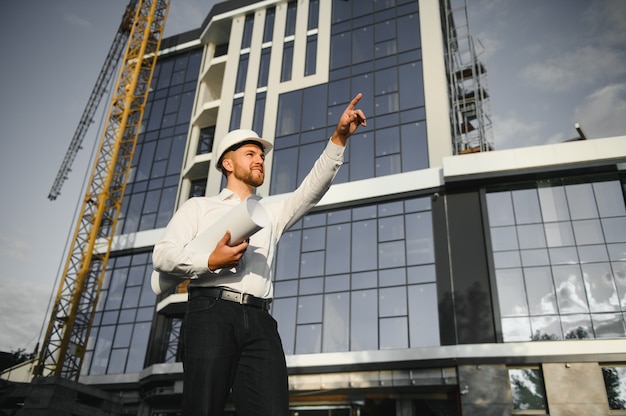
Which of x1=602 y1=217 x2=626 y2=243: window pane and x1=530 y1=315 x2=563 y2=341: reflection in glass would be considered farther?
x1=602 y1=217 x2=626 y2=243: window pane

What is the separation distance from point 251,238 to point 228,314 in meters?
0.57

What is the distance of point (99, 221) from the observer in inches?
1410

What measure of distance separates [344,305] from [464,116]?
15.4m

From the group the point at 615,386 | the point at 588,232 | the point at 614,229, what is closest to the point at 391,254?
the point at 588,232

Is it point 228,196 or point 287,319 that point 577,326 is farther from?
point 228,196

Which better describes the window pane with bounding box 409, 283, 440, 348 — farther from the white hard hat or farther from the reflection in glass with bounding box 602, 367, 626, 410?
the white hard hat

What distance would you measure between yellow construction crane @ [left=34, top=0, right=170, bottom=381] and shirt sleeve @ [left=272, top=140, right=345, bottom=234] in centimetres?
3201

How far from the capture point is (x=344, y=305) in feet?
76.3

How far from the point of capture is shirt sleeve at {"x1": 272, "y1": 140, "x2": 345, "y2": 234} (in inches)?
134

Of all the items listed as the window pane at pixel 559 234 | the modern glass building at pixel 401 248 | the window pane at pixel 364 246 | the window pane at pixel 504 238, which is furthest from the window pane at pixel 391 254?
the window pane at pixel 559 234

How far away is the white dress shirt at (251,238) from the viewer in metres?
2.84

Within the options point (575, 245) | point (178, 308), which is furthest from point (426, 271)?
point (178, 308)

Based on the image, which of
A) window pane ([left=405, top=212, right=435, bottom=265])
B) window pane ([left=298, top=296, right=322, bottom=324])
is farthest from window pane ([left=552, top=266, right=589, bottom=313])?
window pane ([left=298, top=296, right=322, bottom=324])

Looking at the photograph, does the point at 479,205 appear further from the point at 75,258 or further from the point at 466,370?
the point at 75,258
